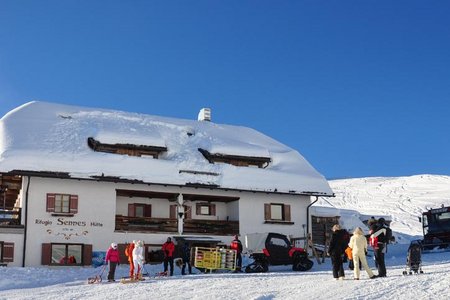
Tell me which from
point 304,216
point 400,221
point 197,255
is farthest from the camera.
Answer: point 400,221

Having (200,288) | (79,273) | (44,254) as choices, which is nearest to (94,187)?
(44,254)

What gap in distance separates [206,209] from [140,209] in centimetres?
361

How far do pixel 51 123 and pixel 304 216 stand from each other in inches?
549

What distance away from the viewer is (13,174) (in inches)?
1046

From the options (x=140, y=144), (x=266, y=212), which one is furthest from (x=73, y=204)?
(x=266, y=212)

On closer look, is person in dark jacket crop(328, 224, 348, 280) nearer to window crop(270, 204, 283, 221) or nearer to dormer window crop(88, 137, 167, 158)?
window crop(270, 204, 283, 221)

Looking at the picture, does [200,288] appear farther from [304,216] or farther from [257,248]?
[304,216]

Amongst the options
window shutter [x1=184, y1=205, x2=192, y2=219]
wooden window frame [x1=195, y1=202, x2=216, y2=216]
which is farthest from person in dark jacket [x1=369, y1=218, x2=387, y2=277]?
wooden window frame [x1=195, y1=202, x2=216, y2=216]

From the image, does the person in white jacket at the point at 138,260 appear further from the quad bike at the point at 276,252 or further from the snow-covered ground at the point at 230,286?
the quad bike at the point at 276,252

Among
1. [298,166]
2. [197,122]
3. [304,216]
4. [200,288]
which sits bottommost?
[200,288]

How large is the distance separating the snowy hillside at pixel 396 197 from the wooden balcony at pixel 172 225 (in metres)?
26.4

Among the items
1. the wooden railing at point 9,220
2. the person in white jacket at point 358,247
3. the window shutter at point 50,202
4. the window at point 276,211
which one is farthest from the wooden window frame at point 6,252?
the person in white jacket at point 358,247

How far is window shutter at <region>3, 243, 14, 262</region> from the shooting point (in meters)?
26.4

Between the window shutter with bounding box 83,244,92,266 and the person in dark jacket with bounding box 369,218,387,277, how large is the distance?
15679 mm
